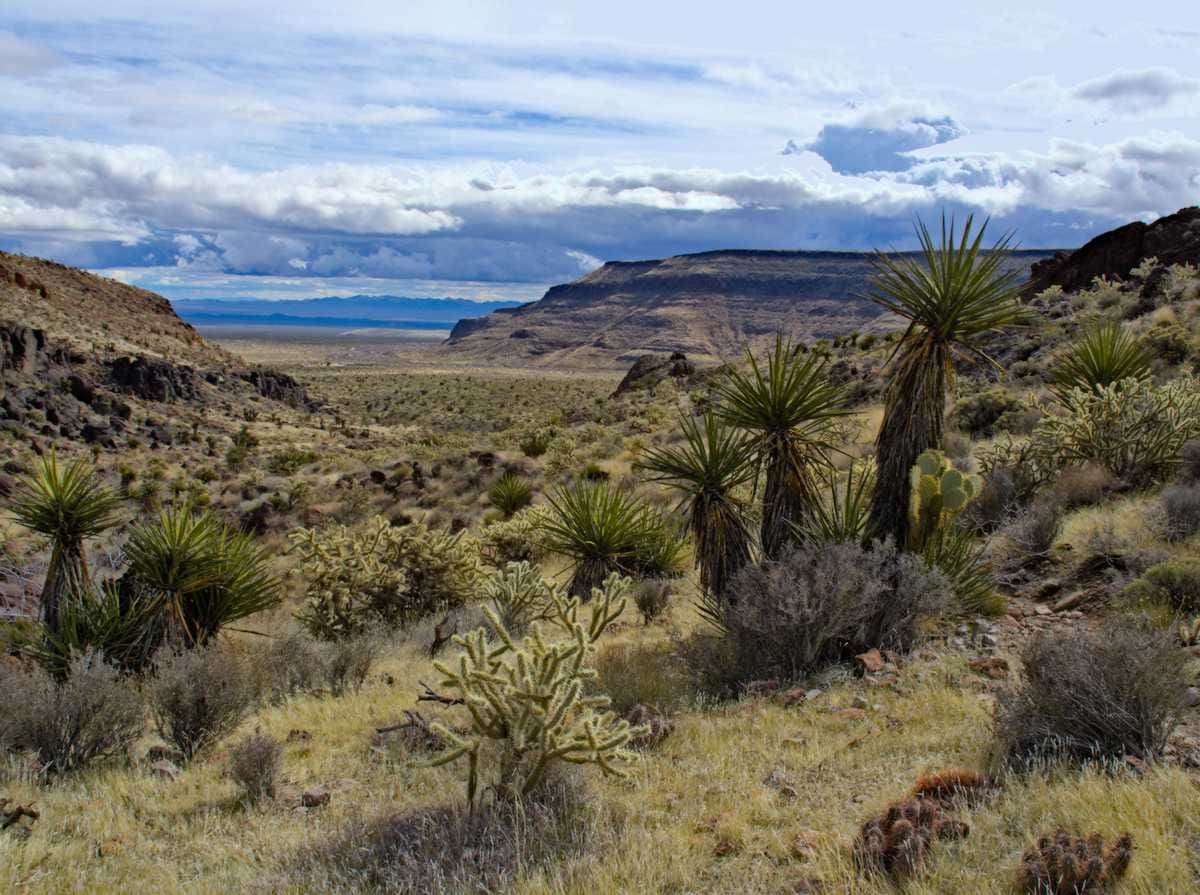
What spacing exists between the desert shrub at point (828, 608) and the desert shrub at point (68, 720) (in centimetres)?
496

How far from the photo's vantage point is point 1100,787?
4223mm

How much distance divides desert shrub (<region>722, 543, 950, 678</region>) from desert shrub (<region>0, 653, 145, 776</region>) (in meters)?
4.96

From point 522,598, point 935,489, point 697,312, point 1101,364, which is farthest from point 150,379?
point 697,312

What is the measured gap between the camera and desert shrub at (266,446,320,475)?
100 feet

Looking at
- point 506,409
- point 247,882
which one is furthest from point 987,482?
point 506,409

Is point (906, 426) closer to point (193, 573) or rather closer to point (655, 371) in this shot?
point (193, 573)

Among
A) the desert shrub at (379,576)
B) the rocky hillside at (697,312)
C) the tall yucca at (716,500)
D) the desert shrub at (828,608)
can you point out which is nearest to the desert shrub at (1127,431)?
the desert shrub at (828,608)

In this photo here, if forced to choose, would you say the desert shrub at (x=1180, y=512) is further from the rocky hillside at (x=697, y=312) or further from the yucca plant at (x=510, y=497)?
the rocky hillside at (x=697, y=312)

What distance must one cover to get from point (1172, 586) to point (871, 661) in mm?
2547

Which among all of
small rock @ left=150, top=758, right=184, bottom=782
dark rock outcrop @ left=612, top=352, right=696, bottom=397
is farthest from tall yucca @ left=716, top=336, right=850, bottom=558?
dark rock outcrop @ left=612, top=352, right=696, bottom=397

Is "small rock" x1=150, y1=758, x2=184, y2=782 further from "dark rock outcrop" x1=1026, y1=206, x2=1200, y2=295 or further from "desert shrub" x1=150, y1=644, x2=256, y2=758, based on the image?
"dark rock outcrop" x1=1026, y1=206, x2=1200, y2=295

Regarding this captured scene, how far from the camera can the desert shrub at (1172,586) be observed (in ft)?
22.6

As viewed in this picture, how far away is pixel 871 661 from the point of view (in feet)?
22.7

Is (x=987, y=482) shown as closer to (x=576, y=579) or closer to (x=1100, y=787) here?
(x=576, y=579)
